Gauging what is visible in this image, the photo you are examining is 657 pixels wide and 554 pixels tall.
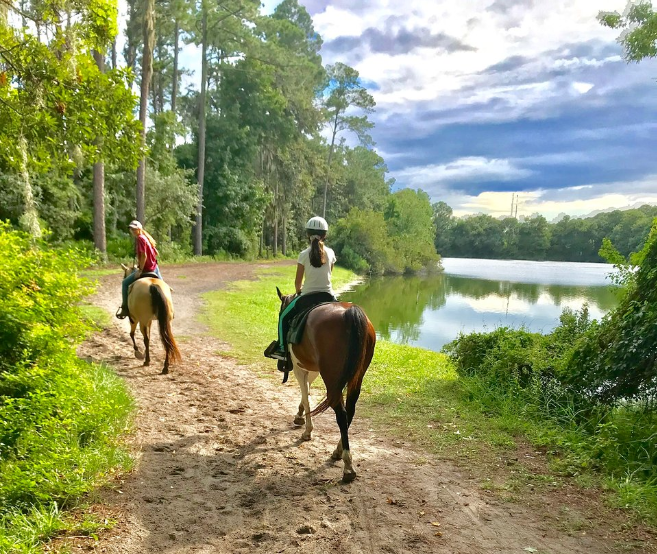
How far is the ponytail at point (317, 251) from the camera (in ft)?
14.4

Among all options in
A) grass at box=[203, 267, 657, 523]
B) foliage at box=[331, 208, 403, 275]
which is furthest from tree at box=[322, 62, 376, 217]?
grass at box=[203, 267, 657, 523]

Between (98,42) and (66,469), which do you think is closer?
(66,469)

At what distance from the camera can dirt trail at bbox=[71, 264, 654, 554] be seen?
9.25ft

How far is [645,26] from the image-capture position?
5.80 m

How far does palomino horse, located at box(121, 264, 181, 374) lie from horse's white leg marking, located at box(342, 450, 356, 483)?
13.4 feet

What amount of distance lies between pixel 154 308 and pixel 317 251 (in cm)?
370

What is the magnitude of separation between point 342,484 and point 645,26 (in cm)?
711

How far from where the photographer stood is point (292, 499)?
3334 millimetres

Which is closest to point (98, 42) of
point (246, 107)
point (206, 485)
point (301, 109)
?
point (206, 485)

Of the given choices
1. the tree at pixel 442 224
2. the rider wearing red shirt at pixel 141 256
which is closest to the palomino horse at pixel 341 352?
the rider wearing red shirt at pixel 141 256

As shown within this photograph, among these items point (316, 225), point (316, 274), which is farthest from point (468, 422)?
point (316, 225)

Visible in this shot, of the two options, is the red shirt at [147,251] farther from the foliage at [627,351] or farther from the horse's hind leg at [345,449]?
the foliage at [627,351]

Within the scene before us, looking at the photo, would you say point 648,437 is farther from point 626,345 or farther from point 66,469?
point 66,469

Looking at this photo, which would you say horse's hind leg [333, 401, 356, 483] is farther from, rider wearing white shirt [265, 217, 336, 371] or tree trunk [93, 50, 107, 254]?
tree trunk [93, 50, 107, 254]
